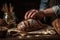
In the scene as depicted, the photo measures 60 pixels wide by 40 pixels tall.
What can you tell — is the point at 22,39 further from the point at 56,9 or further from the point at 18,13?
the point at 18,13

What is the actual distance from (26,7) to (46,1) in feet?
0.62

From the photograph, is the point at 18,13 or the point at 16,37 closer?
the point at 16,37

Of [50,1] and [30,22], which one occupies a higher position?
[50,1]

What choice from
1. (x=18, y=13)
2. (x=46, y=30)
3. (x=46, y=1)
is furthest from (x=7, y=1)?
(x=46, y=30)

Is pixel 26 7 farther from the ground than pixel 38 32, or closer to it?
farther from the ground

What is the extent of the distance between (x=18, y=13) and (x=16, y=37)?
1.90 feet

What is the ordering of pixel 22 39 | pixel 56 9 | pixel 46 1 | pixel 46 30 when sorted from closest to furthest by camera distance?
pixel 22 39
pixel 46 30
pixel 56 9
pixel 46 1

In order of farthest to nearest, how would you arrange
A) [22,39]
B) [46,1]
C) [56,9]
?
[46,1] → [56,9] → [22,39]

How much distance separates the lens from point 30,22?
0.99 metres

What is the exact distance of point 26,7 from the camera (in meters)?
1.44

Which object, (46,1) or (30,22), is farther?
(46,1)

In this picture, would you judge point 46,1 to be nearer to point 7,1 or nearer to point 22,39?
point 7,1

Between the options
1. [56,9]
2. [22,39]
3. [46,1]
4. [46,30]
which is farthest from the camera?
[46,1]

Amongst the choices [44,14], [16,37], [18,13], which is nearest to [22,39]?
[16,37]
